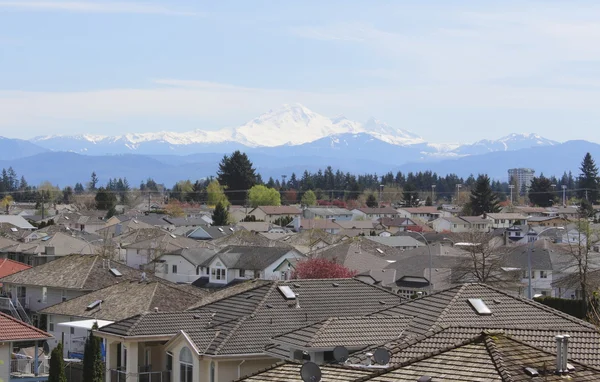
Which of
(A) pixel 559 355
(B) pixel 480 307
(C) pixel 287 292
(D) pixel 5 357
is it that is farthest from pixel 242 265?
(A) pixel 559 355

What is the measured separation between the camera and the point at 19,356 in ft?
113

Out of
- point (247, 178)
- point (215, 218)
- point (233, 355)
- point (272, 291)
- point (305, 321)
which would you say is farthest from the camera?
point (247, 178)

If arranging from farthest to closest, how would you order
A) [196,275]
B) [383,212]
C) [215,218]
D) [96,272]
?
[383,212], [215,218], [196,275], [96,272]

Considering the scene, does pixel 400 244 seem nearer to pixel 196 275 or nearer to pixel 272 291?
pixel 196 275

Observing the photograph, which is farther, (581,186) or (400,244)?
(581,186)

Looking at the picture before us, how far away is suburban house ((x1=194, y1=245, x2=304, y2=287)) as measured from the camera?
215ft

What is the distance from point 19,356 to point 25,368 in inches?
40.4

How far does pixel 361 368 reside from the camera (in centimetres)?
1639

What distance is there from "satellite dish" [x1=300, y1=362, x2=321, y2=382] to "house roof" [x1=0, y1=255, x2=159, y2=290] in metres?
37.1

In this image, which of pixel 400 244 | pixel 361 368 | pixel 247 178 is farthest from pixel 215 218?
pixel 361 368

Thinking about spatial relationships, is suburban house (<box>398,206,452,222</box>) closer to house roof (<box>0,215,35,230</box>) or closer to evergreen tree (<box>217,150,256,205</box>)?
evergreen tree (<box>217,150,256,205</box>)

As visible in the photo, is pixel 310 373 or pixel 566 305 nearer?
pixel 310 373

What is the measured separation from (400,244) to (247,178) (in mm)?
76979

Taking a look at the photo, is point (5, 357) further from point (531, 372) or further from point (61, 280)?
point (61, 280)
